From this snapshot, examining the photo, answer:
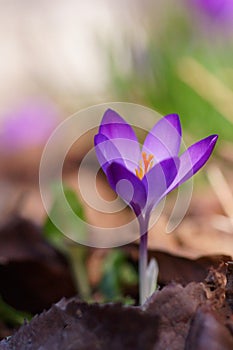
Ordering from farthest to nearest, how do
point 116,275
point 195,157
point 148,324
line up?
point 116,275 → point 195,157 → point 148,324

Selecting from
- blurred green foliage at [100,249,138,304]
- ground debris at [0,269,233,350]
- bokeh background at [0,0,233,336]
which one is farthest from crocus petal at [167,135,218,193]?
blurred green foliage at [100,249,138,304]

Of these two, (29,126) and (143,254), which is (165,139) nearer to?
(143,254)

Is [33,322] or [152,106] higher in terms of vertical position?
[33,322]

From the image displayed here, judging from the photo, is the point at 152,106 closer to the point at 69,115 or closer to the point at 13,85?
the point at 69,115

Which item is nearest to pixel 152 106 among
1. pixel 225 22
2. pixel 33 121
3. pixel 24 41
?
pixel 225 22

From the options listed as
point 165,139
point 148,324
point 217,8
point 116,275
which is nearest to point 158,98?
point 217,8

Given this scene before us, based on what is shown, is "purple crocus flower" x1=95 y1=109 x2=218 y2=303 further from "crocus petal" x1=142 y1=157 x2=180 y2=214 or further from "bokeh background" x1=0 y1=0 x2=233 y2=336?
"bokeh background" x1=0 y1=0 x2=233 y2=336

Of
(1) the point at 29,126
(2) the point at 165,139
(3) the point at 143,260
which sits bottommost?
(1) the point at 29,126
